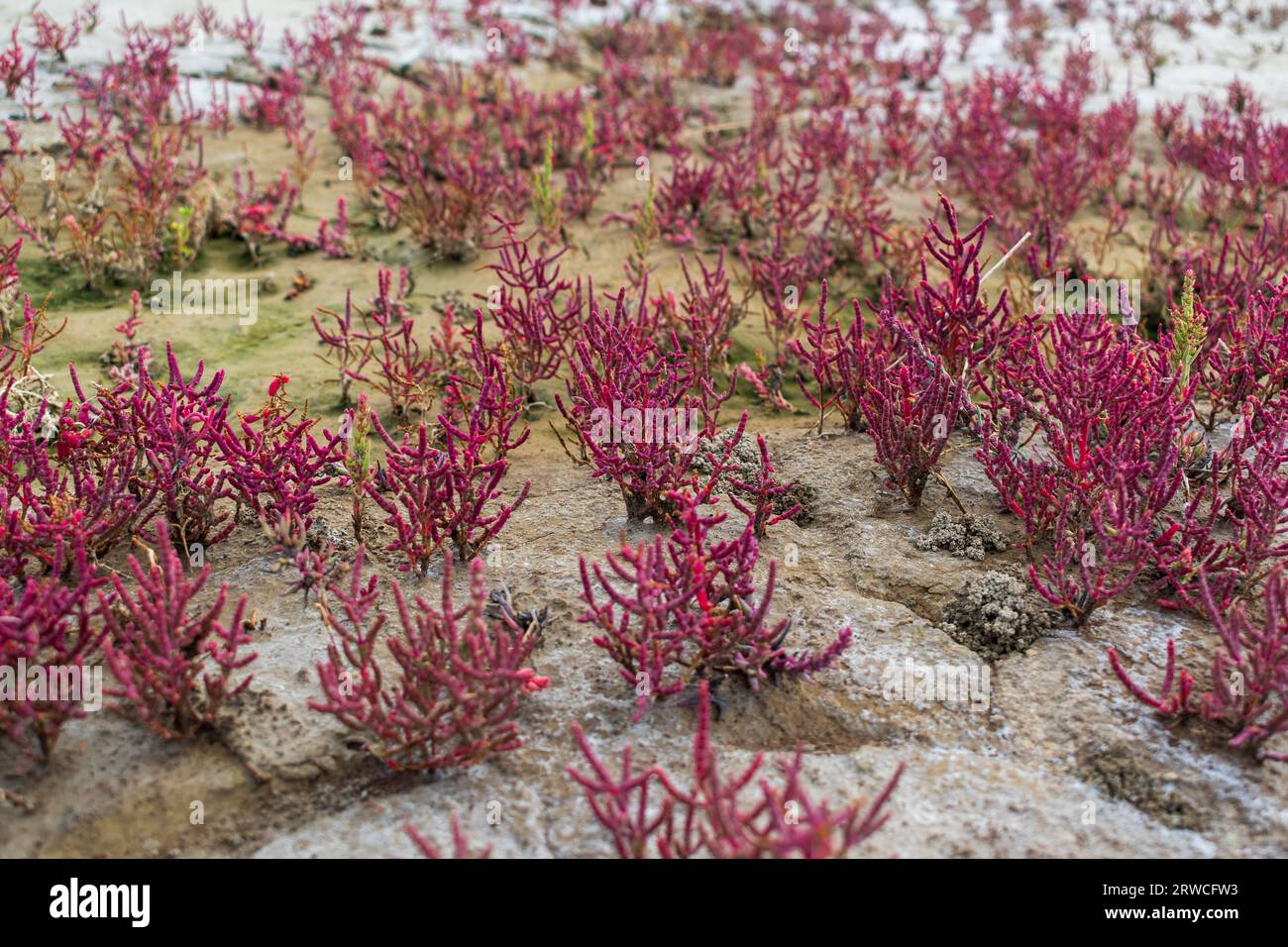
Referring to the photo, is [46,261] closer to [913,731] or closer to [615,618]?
[615,618]

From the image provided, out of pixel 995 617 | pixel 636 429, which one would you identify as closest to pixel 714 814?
pixel 995 617

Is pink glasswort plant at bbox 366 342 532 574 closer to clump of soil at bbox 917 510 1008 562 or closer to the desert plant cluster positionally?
the desert plant cluster

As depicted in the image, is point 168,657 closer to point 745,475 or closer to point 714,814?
point 714,814

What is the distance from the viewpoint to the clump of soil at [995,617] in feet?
9.66

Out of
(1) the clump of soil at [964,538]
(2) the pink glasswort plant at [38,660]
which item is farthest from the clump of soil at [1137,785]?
(2) the pink glasswort plant at [38,660]

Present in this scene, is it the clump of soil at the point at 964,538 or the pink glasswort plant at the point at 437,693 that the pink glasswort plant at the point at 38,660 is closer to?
the pink glasswort plant at the point at 437,693

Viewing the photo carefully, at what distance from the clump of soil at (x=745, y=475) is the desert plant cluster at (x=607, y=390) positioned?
0.02 meters

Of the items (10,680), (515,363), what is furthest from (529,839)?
(515,363)

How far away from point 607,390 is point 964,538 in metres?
1.28

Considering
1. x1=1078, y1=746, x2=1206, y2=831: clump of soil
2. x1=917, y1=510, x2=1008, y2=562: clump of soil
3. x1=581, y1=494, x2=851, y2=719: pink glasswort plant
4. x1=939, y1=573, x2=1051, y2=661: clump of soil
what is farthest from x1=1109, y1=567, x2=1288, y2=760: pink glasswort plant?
x1=581, y1=494, x2=851, y2=719: pink glasswort plant

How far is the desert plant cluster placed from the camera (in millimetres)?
2547

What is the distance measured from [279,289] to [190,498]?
231 centimetres

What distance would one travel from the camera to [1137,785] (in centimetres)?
245

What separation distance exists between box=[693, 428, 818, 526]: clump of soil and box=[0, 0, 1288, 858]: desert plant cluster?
2 cm
